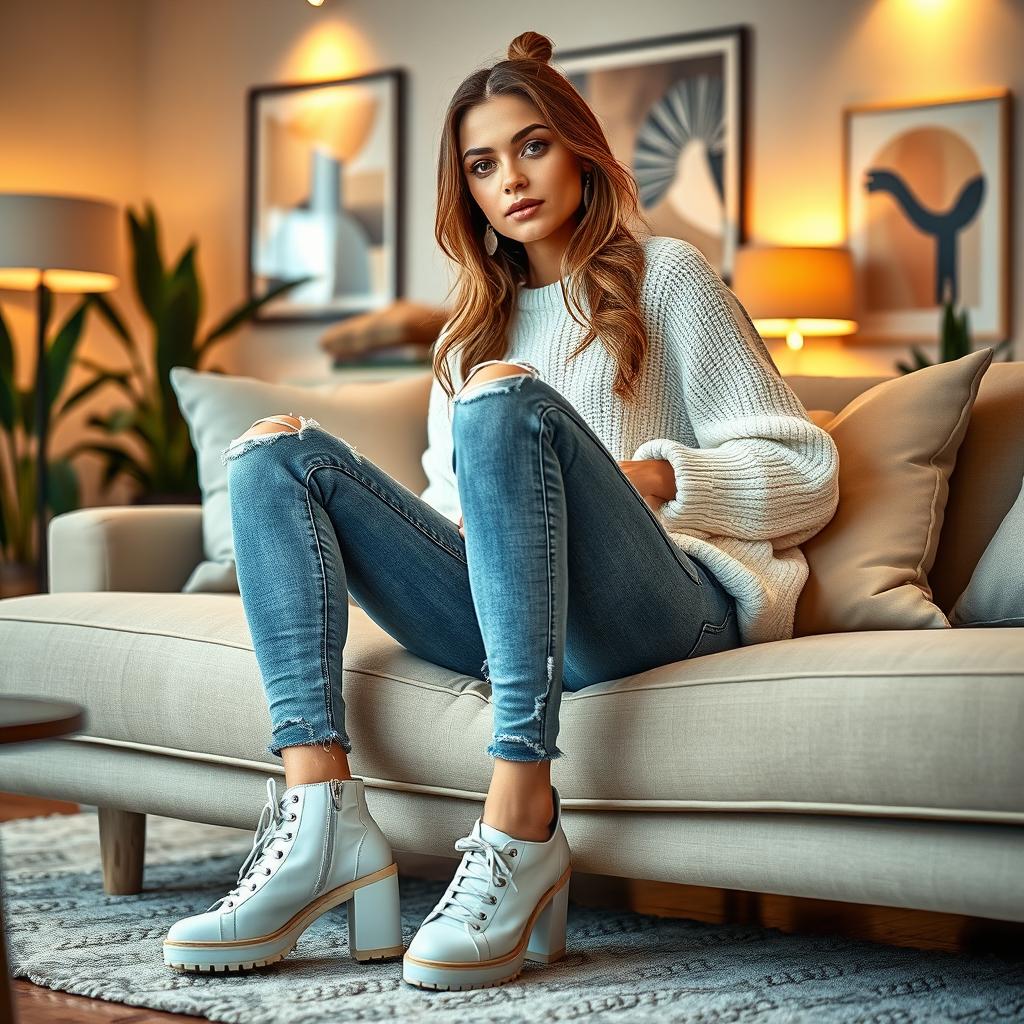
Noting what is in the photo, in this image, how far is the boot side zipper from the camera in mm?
1518

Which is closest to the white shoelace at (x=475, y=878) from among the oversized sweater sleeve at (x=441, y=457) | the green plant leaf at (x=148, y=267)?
the oversized sweater sleeve at (x=441, y=457)

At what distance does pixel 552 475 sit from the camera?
1.45 metres

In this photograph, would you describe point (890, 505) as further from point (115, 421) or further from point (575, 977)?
point (115, 421)

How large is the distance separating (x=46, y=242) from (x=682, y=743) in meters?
3.29

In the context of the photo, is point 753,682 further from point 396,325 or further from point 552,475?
point 396,325

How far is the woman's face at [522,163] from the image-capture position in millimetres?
1900

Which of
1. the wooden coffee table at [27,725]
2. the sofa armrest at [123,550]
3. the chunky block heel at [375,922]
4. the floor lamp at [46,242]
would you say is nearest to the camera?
the wooden coffee table at [27,725]

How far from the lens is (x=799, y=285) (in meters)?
4.51

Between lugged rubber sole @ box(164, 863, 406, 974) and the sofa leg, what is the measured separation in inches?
20.4

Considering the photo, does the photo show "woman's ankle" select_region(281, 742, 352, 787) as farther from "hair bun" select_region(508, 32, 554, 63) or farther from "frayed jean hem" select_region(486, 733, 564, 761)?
"hair bun" select_region(508, 32, 554, 63)

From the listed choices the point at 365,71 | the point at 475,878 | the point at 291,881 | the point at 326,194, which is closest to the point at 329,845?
the point at 291,881

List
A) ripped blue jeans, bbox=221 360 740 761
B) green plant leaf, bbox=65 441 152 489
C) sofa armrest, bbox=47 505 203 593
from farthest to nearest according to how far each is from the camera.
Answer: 1. green plant leaf, bbox=65 441 152 489
2. sofa armrest, bbox=47 505 203 593
3. ripped blue jeans, bbox=221 360 740 761

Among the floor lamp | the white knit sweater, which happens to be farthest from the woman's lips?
the floor lamp

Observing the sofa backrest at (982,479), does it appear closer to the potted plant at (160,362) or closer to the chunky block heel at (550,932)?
the chunky block heel at (550,932)
